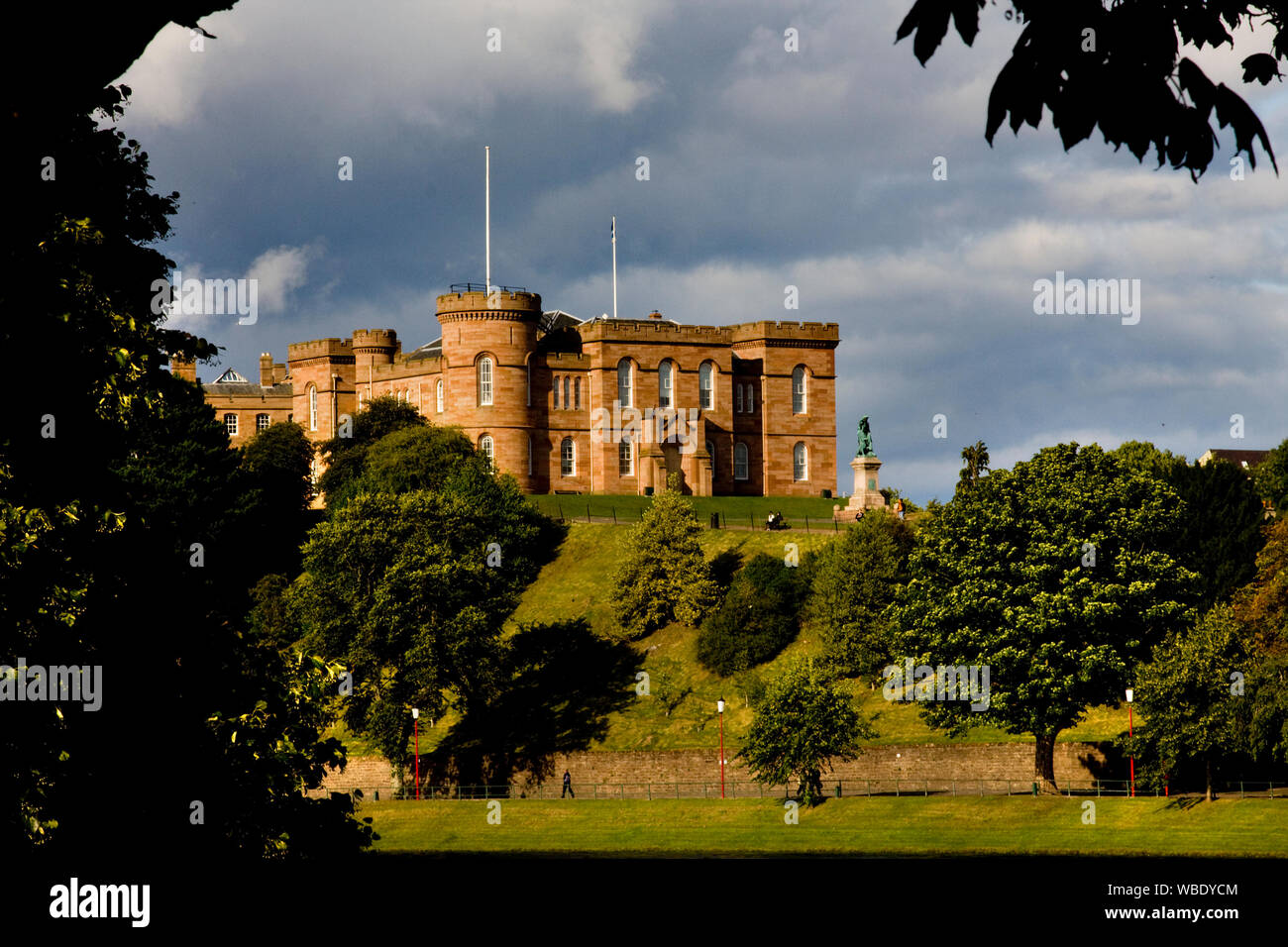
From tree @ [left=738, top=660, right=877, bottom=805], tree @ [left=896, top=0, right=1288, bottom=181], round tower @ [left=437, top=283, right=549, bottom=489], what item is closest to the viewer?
tree @ [left=896, top=0, right=1288, bottom=181]

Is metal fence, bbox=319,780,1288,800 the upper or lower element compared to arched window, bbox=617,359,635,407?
lower

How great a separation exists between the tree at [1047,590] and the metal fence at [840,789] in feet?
6.11

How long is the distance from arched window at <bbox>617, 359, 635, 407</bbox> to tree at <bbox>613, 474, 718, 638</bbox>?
30671 millimetres

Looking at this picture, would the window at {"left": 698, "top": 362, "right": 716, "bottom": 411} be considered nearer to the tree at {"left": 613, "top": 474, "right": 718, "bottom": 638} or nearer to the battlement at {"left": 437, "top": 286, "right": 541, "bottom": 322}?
the battlement at {"left": 437, "top": 286, "right": 541, "bottom": 322}

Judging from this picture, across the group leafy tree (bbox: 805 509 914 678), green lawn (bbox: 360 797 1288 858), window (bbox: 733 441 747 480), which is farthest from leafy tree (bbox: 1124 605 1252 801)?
window (bbox: 733 441 747 480)

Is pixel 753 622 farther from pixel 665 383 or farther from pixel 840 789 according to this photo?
pixel 665 383

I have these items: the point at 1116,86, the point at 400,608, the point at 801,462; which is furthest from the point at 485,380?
the point at 1116,86

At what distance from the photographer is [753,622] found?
69.2 m

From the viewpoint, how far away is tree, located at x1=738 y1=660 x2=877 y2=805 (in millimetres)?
50000

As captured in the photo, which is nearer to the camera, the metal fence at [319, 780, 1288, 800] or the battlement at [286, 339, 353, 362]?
the metal fence at [319, 780, 1288, 800]

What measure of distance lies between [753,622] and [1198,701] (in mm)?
26143

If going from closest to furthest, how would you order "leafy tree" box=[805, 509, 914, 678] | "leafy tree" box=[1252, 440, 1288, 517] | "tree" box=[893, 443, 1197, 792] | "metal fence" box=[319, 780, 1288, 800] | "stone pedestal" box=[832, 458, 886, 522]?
"metal fence" box=[319, 780, 1288, 800] → "tree" box=[893, 443, 1197, 792] → "leafy tree" box=[805, 509, 914, 678] → "leafy tree" box=[1252, 440, 1288, 517] → "stone pedestal" box=[832, 458, 886, 522]
